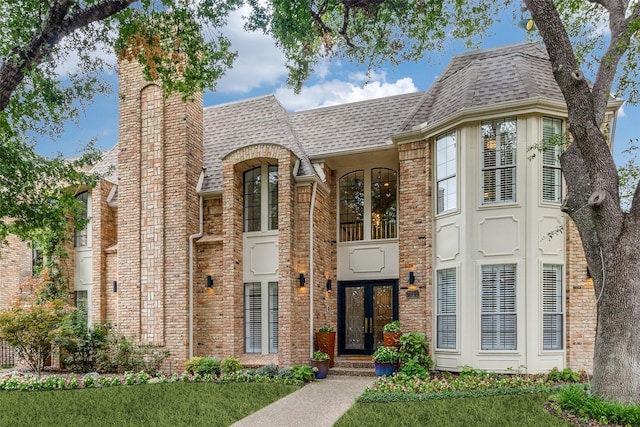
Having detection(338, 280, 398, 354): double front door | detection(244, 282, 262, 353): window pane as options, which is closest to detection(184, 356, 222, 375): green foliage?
detection(244, 282, 262, 353): window pane

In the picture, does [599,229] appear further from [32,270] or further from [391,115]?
[32,270]

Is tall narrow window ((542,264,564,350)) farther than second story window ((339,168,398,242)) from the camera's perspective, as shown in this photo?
No

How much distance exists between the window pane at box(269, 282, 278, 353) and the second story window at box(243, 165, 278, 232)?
1.60m

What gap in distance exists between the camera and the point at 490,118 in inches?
408

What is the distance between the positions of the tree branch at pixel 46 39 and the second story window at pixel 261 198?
6.10 m

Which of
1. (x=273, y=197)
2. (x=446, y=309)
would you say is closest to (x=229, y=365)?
(x=273, y=197)

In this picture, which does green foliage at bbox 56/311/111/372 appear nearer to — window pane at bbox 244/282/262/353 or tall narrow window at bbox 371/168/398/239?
window pane at bbox 244/282/262/353

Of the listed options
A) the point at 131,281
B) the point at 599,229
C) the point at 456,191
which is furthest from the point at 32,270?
the point at 599,229

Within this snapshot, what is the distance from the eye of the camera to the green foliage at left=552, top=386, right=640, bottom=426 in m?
6.52

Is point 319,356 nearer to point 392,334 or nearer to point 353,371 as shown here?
point 353,371

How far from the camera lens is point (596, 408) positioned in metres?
6.79

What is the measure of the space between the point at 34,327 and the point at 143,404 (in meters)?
5.44

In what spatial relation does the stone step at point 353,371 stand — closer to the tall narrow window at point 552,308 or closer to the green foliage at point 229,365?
the green foliage at point 229,365

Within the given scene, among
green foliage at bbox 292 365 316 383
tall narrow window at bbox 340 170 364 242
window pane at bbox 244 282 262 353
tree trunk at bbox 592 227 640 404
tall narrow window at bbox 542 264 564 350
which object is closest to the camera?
tree trunk at bbox 592 227 640 404
